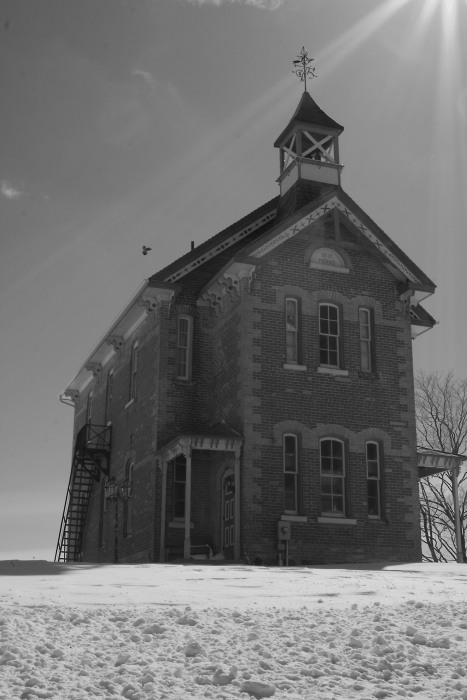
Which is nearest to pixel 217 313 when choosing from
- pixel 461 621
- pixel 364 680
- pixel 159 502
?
pixel 159 502

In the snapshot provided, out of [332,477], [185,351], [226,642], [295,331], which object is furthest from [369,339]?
[226,642]

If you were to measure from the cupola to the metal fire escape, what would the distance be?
10.3 metres

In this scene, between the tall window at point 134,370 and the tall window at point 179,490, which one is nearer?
the tall window at point 179,490

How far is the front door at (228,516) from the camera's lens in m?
22.5

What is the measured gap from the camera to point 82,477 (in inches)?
1255

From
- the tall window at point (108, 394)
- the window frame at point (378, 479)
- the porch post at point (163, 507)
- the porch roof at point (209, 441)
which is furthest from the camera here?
the tall window at point (108, 394)

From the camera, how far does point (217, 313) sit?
25.5 metres

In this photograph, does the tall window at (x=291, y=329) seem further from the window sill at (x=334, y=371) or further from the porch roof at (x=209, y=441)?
the porch roof at (x=209, y=441)

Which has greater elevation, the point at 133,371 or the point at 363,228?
the point at 363,228

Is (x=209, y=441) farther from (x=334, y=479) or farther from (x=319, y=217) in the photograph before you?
(x=319, y=217)

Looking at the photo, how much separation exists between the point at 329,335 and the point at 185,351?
414cm

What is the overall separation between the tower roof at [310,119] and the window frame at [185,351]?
22.1ft

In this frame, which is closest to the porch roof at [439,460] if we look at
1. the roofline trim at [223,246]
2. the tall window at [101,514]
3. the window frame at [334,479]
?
the window frame at [334,479]

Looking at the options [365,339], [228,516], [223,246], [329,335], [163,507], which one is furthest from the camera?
[223,246]
